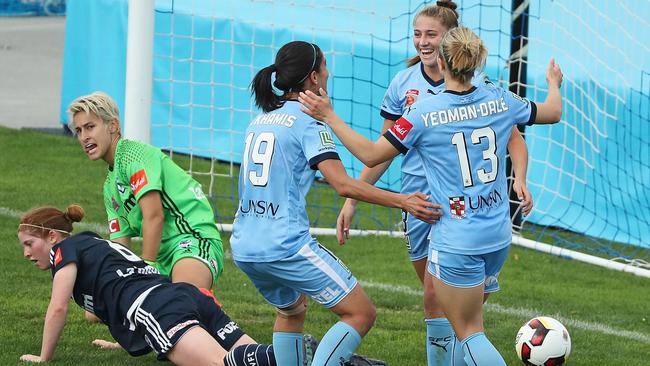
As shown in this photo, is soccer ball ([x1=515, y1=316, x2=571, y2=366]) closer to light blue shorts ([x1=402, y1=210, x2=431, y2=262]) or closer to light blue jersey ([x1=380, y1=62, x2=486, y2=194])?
light blue shorts ([x1=402, y1=210, x2=431, y2=262])

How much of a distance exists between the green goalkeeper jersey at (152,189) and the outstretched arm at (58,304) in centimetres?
68

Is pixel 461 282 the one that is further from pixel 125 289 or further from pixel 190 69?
pixel 190 69

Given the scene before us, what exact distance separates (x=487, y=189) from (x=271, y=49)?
23.1 feet

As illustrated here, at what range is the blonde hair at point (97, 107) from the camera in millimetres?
6707

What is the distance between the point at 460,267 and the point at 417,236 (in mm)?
813

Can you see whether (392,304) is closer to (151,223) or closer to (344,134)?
(151,223)

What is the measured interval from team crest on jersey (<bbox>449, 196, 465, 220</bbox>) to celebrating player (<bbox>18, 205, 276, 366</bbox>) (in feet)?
3.80

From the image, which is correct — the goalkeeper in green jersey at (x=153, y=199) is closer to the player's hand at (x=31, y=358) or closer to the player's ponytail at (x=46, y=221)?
the player's ponytail at (x=46, y=221)

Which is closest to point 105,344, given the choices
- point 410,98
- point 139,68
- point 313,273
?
point 313,273

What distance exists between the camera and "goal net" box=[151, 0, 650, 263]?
10.5 meters

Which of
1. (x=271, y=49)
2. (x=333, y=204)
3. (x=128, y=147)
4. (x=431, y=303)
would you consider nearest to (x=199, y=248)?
(x=128, y=147)

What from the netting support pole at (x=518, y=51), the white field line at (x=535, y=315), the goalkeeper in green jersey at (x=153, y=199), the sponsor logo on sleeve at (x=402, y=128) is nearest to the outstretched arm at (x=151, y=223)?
the goalkeeper in green jersey at (x=153, y=199)

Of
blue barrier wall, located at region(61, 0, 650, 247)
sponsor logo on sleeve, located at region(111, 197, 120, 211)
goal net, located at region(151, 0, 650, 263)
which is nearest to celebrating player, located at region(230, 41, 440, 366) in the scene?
sponsor logo on sleeve, located at region(111, 197, 120, 211)

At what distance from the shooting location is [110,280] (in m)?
6.23
